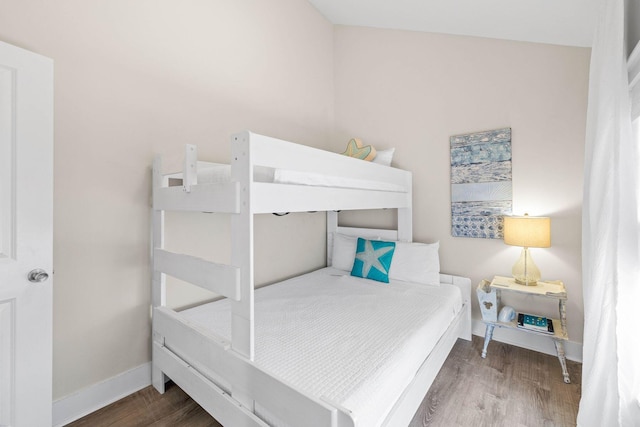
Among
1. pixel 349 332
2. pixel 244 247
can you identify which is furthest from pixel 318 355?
pixel 244 247

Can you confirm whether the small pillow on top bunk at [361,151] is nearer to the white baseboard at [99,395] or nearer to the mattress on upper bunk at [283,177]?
the mattress on upper bunk at [283,177]

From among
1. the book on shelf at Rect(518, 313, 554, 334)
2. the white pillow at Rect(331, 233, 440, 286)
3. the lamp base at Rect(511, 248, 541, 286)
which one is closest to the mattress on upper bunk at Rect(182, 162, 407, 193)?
the white pillow at Rect(331, 233, 440, 286)

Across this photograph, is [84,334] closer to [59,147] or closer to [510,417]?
[59,147]

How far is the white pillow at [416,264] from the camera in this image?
7.89 feet

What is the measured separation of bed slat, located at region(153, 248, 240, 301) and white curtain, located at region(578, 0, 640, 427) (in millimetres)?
1532

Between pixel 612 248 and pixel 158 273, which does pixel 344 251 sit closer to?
pixel 158 273

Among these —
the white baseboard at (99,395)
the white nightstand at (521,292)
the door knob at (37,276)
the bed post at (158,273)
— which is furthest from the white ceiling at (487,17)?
the white baseboard at (99,395)

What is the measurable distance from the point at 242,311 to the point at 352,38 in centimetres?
316

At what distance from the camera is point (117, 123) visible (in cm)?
173

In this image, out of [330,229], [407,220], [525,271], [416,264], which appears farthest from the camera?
[330,229]

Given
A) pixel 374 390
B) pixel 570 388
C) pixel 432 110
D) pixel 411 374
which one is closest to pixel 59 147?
pixel 374 390

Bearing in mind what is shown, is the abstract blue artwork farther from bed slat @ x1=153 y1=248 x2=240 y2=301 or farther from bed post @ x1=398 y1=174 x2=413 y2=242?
bed slat @ x1=153 y1=248 x2=240 y2=301

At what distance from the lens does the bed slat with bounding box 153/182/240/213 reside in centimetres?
125

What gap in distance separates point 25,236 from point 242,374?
1139mm
